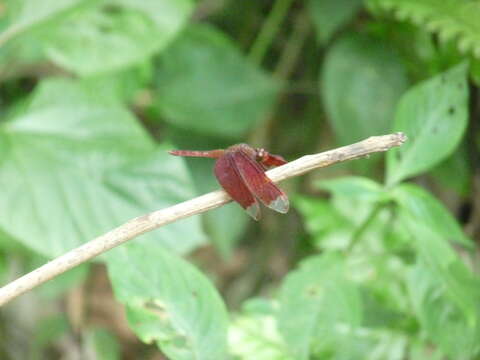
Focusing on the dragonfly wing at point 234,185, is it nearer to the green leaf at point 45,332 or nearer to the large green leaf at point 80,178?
the large green leaf at point 80,178

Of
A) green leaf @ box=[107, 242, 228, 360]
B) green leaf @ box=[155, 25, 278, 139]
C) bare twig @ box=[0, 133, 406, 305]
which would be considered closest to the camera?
bare twig @ box=[0, 133, 406, 305]

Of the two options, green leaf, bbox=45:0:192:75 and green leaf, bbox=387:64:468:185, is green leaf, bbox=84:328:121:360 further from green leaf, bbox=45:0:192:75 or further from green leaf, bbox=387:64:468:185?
green leaf, bbox=387:64:468:185

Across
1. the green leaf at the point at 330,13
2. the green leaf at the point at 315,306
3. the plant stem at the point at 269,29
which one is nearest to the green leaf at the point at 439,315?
the green leaf at the point at 315,306

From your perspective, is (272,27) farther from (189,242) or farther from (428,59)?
(189,242)

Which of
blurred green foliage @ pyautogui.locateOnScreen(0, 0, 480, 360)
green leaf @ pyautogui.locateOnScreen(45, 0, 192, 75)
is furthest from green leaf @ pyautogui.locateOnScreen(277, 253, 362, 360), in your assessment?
green leaf @ pyautogui.locateOnScreen(45, 0, 192, 75)

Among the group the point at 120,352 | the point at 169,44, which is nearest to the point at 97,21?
the point at 169,44
